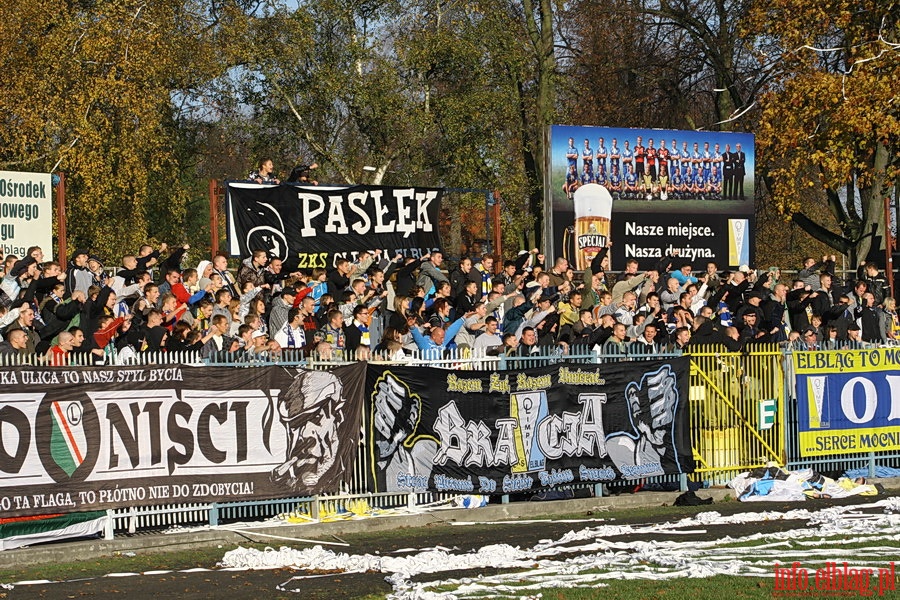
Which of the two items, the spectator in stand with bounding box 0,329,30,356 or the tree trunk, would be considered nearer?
the spectator in stand with bounding box 0,329,30,356

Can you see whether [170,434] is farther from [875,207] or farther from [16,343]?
[875,207]

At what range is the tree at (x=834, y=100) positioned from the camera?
30156mm

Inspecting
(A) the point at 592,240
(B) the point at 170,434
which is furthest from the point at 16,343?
(A) the point at 592,240

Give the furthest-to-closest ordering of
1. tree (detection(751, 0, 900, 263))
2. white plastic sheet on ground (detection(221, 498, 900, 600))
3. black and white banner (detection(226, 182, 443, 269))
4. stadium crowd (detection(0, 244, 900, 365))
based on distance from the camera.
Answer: tree (detection(751, 0, 900, 263))
black and white banner (detection(226, 182, 443, 269))
stadium crowd (detection(0, 244, 900, 365))
white plastic sheet on ground (detection(221, 498, 900, 600))

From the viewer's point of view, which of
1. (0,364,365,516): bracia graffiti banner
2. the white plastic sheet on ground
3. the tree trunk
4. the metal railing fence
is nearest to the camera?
the white plastic sheet on ground

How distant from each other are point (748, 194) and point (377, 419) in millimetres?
14684

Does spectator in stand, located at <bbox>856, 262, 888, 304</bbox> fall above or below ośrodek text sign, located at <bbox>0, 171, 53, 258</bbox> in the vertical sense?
below

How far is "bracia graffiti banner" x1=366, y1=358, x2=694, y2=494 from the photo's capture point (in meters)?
15.6

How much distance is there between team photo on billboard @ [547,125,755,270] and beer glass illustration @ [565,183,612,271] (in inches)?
0.8

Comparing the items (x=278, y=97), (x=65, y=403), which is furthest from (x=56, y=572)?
(x=278, y=97)

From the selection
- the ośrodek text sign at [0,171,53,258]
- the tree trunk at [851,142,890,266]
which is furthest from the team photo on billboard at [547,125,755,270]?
the ośrodek text sign at [0,171,53,258]

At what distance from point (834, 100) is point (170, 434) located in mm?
21221

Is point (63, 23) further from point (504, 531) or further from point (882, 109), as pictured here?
point (504, 531)

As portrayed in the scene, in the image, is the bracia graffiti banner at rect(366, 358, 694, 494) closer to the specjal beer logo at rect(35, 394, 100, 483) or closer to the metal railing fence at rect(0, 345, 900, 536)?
the metal railing fence at rect(0, 345, 900, 536)
